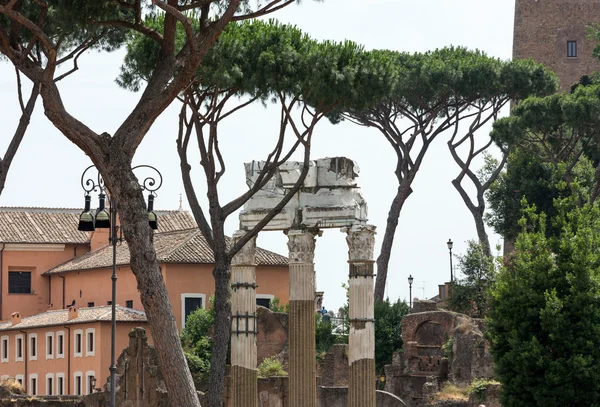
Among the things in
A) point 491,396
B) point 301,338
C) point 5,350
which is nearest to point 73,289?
point 5,350

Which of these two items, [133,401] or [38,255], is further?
[38,255]

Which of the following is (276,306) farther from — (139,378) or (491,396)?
(491,396)

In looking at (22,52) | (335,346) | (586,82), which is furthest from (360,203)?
(586,82)

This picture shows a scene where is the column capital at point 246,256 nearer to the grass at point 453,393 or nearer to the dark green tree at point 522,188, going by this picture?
the grass at point 453,393

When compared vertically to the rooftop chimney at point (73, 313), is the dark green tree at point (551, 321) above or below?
below

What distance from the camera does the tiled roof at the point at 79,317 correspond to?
130ft

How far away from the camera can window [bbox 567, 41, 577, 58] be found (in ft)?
172

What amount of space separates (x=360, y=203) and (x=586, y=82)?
2419 centimetres

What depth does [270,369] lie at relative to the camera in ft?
117

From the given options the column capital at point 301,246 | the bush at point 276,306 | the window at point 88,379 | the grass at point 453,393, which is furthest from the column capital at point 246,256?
the bush at point 276,306

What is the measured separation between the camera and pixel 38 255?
1850 inches

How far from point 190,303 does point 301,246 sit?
743 inches

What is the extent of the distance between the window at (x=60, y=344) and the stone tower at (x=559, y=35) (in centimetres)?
2072

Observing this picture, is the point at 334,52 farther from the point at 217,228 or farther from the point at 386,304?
the point at 386,304
